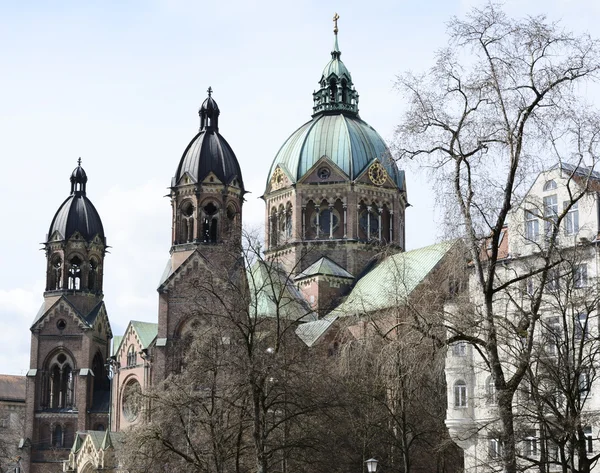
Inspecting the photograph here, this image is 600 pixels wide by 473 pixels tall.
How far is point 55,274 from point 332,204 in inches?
1116

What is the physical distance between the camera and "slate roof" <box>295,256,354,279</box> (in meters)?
71.4

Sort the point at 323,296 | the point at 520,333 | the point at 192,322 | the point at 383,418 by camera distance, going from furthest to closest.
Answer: the point at 323,296 < the point at 192,322 < the point at 383,418 < the point at 520,333

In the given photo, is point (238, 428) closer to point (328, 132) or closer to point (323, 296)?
point (323, 296)

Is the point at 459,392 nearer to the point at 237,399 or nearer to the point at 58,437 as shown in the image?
the point at 237,399

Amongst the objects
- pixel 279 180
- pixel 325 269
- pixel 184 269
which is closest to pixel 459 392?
pixel 184 269

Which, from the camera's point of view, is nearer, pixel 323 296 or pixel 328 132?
pixel 323 296

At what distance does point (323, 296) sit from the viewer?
70.9 m

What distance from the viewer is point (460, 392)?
141 ft

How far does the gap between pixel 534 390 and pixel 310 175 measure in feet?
161

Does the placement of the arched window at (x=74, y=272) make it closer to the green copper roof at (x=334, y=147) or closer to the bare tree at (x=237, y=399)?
the green copper roof at (x=334, y=147)

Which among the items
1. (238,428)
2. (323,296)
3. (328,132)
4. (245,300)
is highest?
(328,132)

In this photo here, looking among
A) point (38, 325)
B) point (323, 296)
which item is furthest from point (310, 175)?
point (38, 325)

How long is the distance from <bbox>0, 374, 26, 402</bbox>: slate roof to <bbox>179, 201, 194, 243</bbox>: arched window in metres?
61.8

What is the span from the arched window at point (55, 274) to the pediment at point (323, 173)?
85.1 feet
